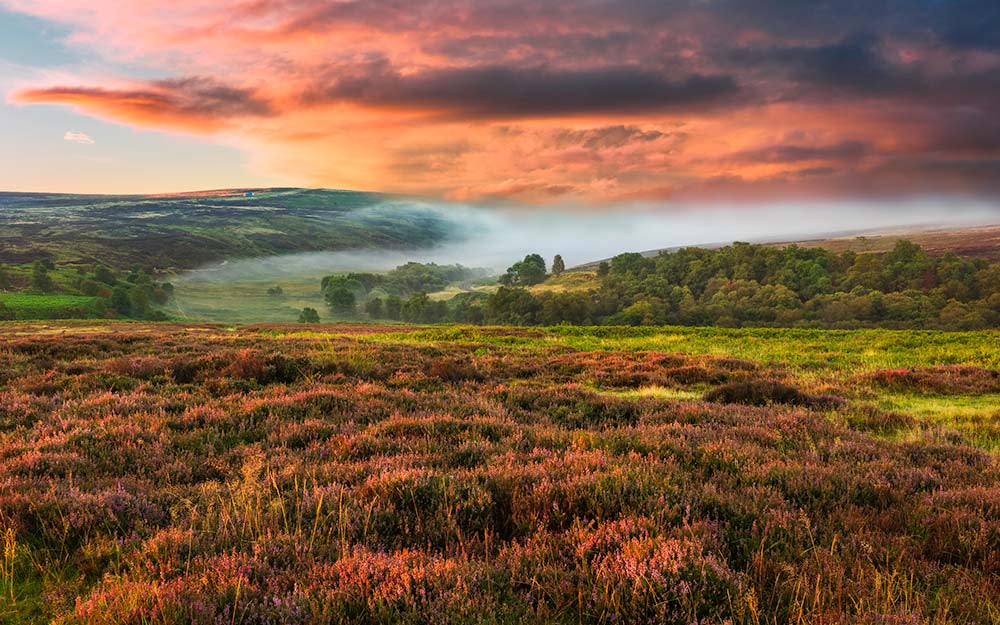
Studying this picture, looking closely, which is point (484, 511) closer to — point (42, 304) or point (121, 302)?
point (42, 304)

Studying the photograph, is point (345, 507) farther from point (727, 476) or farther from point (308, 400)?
point (308, 400)

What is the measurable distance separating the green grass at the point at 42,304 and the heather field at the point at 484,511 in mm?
137079

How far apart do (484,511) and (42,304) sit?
516 feet

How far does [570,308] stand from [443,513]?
8647 centimetres

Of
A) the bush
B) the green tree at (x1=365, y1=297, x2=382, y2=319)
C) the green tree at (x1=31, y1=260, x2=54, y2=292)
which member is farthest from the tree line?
the green tree at (x1=31, y1=260, x2=54, y2=292)

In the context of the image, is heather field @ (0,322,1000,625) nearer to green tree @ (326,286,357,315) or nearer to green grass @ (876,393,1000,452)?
green grass @ (876,393,1000,452)

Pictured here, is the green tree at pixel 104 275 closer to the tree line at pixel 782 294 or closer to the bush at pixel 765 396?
the tree line at pixel 782 294

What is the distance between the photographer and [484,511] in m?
4.67

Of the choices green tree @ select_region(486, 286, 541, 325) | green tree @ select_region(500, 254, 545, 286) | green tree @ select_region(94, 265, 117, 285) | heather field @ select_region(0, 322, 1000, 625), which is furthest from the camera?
green tree @ select_region(500, 254, 545, 286)

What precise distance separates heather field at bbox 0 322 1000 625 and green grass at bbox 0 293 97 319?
137 metres

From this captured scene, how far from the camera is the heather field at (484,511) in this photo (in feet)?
10.7

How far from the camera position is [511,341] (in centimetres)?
3139

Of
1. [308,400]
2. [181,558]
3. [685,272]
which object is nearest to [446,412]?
[308,400]

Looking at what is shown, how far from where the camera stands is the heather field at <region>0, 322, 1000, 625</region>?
3254 mm
